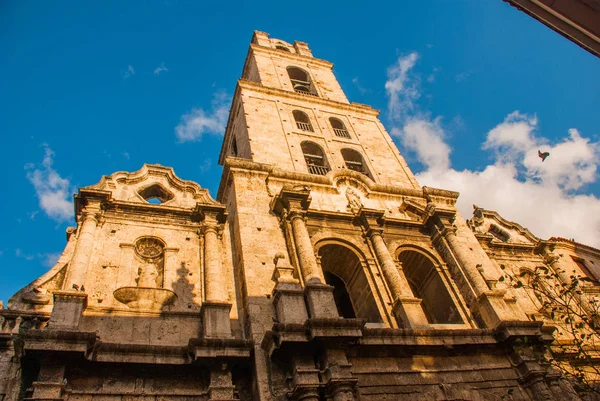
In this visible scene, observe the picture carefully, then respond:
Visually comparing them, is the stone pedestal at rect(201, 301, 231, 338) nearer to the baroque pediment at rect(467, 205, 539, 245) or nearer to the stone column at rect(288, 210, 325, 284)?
the stone column at rect(288, 210, 325, 284)

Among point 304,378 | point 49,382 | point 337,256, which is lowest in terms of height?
point 304,378

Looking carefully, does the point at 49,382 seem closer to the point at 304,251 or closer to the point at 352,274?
the point at 304,251

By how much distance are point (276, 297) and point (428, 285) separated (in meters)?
6.68

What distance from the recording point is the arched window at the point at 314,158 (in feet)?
63.4

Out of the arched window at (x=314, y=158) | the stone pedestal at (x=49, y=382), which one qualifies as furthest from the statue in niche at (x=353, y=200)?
the stone pedestal at (x=49, y=382)

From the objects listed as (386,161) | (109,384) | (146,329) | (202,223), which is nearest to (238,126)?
(386,161)

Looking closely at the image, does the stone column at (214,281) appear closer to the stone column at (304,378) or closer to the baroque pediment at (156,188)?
the baroque pediment at (156,188)

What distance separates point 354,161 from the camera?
821 inches

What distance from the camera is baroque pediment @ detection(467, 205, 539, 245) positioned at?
66.2ft

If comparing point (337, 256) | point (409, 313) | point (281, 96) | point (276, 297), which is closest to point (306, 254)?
point (276, 297)

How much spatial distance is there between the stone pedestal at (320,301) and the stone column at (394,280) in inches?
96.0

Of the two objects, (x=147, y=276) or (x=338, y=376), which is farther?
(x=147, y=276)

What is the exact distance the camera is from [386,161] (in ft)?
68.2

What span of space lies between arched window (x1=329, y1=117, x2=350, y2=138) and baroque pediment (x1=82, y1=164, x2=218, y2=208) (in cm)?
858
